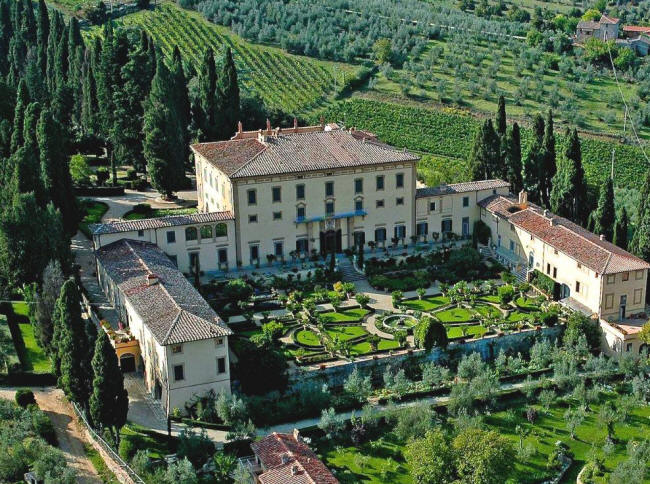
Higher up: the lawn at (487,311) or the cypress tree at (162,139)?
the cypress tree at (162,139)

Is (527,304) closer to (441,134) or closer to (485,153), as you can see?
(485,153)

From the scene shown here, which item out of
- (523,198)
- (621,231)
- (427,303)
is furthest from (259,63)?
(427,303)

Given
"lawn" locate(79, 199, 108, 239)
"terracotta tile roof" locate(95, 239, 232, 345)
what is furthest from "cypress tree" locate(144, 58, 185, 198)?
"terracotta tile roof" locate(95, 239, 232, 345)

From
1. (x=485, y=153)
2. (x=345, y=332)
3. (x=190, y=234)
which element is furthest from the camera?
(x=485, y=153)

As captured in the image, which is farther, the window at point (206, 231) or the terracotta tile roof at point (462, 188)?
the terracotta tile roof at point (462, 188)

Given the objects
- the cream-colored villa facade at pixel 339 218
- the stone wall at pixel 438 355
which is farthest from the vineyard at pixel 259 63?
the stone wall at pixel 438 355

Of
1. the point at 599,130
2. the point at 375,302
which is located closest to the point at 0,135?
the point at 375,302

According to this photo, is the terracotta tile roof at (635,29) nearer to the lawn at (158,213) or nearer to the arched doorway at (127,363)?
A: the lawn at (158,213)
